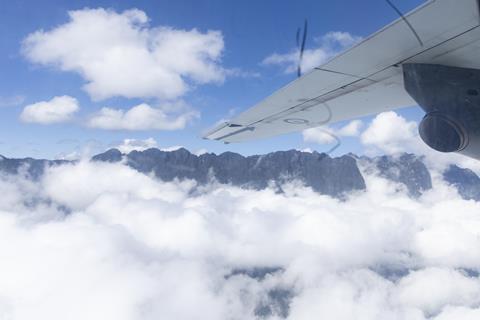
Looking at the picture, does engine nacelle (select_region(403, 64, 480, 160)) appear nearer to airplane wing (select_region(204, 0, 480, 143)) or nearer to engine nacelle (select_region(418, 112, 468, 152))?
engine nacelle (select_region(418, 112, 468, 152))

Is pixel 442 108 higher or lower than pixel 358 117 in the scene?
lower

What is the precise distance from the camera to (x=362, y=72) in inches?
192

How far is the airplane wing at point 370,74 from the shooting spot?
133 inches

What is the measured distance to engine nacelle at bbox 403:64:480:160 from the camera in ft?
14.5

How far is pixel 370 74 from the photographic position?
4.95m

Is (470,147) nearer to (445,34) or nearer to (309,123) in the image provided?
(445,34)

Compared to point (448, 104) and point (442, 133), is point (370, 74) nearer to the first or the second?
point (448, 104)

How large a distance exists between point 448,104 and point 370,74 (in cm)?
107

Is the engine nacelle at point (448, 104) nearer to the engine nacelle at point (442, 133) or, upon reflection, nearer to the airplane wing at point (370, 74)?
the engine nacelle at point (442, 133)

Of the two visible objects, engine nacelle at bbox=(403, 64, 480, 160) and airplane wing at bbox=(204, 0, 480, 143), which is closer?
airplane wing at bbox=(204, 0, 480, 143)

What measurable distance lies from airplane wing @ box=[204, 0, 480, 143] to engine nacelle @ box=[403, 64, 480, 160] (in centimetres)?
17

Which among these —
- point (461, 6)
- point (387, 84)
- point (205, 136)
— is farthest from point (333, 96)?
point (205, 136)

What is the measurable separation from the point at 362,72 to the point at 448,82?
1059mm

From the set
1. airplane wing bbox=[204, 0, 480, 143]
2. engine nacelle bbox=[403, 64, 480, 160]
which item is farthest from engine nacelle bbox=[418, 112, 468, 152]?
airplane wing bbox=[204, 0, 480, 143]
